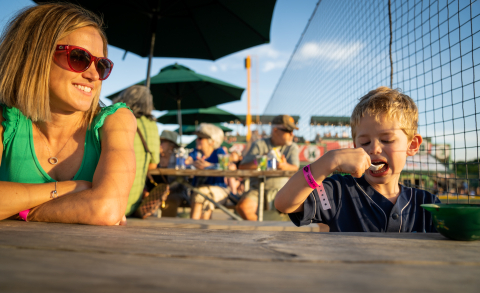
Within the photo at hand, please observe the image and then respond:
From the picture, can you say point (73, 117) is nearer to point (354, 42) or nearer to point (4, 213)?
point (4, 213)

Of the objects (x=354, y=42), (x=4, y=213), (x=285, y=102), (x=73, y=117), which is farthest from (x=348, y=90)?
(x=285, y=102)

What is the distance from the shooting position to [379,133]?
144 centimetres

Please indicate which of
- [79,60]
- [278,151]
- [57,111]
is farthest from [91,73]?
[278,151]

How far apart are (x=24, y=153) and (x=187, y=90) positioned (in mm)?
6124

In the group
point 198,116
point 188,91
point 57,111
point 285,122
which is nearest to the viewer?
point 57,111

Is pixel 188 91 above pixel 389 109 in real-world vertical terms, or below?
above

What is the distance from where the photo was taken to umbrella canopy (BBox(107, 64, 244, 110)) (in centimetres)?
660

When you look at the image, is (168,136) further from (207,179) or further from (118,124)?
(118,124)

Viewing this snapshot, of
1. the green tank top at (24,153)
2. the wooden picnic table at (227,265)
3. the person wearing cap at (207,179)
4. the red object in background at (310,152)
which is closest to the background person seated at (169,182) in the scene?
the person wearing cap at (207,179)

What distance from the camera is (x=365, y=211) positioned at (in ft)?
4.75

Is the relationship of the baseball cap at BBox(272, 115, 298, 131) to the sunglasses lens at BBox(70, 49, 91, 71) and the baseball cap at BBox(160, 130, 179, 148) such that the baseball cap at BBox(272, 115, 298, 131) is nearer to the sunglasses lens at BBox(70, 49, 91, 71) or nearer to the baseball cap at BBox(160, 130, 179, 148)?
the baseball cap at BBox(160, 130, 179, 148)

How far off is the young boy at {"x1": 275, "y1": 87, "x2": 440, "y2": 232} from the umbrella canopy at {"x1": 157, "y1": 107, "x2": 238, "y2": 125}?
26.6ft

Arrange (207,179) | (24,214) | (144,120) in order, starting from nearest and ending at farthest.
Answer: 1. (24,214)
2. (144,120)
3. (207,179)

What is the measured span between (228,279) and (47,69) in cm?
135
